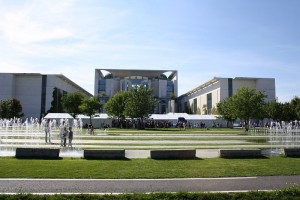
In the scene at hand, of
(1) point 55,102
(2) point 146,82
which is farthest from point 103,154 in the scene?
(2) point 146,82

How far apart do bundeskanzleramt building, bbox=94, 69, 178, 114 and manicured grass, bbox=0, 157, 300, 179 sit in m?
120

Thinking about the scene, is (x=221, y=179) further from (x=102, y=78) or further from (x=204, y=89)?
(x=102, y=78)

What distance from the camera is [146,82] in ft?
448

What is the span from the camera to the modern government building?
93.4 meters

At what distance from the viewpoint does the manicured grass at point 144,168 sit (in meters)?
11.3

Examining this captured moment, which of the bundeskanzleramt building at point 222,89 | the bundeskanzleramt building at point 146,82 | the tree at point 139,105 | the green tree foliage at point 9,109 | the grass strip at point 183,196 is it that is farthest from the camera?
the bundeskanzleramt building at point 146,82

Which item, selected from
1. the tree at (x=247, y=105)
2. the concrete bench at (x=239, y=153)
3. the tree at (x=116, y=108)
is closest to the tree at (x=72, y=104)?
the tree at (x=116, y=108)

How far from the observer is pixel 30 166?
505 inches

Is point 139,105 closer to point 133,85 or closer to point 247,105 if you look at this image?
point 247,105

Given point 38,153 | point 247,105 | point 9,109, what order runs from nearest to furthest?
point 38,153 < point 247,105 < point 9,109

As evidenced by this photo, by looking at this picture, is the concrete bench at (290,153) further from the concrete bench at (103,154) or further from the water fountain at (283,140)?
the concrete bench at (103,154)

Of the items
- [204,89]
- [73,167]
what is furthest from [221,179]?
[204,89]

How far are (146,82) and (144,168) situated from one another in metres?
124

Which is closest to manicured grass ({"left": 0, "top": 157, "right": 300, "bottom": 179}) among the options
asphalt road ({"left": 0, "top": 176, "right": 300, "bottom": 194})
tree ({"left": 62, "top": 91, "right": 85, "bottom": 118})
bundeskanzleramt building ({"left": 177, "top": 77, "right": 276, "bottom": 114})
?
asphalt road ({"left": 0, "top": 176, "right": 300, "bottom": 194})
